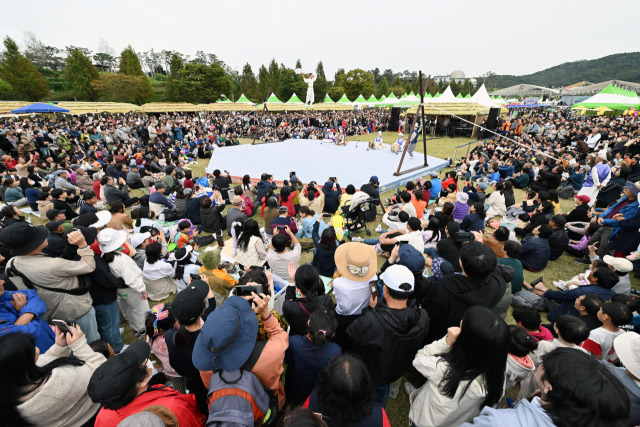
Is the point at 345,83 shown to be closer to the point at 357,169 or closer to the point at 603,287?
the point at 357,169

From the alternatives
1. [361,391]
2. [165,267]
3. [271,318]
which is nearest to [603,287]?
[361,391]

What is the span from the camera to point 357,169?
12.6m

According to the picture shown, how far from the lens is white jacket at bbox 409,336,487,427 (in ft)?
6.38

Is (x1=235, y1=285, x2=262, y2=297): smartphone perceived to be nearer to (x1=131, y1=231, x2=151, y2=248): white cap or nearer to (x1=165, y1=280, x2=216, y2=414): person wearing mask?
(x1=165, y1=280, x2=216, y2=414): person wearing mask

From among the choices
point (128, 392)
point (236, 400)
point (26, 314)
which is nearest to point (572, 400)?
point (236, 400)

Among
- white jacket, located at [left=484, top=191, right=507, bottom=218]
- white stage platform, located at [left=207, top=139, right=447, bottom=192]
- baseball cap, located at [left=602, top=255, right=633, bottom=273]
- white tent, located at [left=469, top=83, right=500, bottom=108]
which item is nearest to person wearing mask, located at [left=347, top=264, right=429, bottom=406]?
baseball cap, located at [left=602, top=255, right=633, bottom=273]

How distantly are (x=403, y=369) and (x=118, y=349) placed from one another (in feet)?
12.8

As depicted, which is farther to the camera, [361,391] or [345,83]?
[345,83]

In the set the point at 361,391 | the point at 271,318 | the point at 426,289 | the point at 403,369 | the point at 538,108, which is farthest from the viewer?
the point at 538,108

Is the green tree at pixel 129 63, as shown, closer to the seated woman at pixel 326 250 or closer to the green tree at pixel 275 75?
the green tree at pixel 275 75

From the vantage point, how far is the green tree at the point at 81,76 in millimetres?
41406

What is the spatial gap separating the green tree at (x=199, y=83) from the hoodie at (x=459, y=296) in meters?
52.3

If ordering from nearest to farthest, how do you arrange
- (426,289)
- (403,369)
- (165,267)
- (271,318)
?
(271,318) < (403,369) < (426,289) < (165,267)

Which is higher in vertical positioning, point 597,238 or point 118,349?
point 597,238
